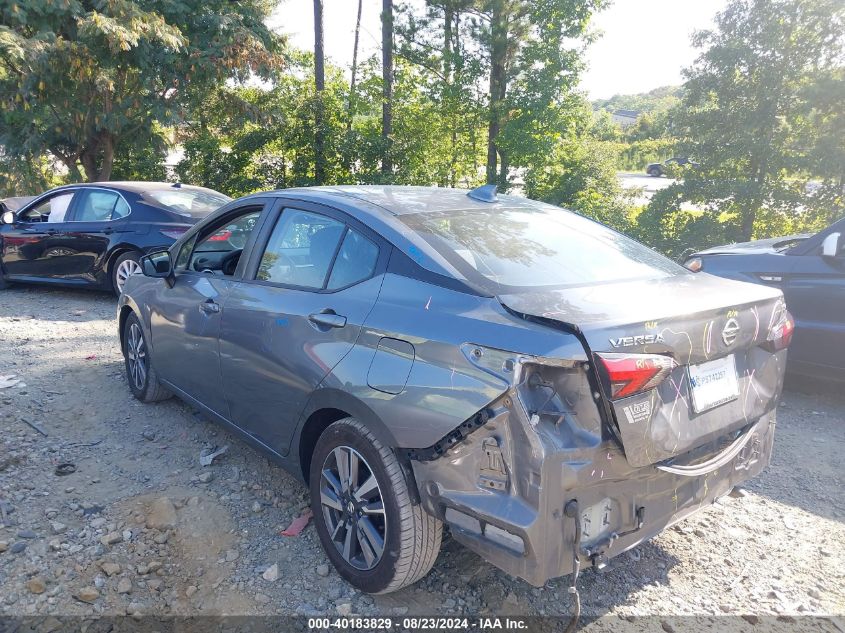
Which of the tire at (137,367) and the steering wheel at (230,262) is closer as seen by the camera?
the steering wheel at (230,262)

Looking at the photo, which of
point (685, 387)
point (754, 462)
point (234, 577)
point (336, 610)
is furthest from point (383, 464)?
point (754, 462)

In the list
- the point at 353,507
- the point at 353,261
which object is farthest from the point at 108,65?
the point at 353,507

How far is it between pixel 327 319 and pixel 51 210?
7.39 metres

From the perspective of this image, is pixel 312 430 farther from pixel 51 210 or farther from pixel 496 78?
pixel 496 78

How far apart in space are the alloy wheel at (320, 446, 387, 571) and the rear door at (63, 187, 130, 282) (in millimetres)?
6249

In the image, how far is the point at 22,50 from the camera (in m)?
12.3

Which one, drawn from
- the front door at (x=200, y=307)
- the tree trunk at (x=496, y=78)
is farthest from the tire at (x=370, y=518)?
the tree trunk at (x=496, y=78)

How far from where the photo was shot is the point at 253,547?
3.19m

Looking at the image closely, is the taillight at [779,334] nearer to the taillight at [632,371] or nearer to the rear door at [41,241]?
the taillight at [632,371]

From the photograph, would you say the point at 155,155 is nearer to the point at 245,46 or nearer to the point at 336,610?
the point at 245,46

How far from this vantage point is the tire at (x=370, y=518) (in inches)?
101

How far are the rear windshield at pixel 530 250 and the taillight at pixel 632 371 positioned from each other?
542 mm

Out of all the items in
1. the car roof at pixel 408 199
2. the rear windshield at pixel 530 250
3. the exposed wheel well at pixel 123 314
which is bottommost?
the exposed wheel well at pixel 123 314

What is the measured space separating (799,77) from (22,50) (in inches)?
527
